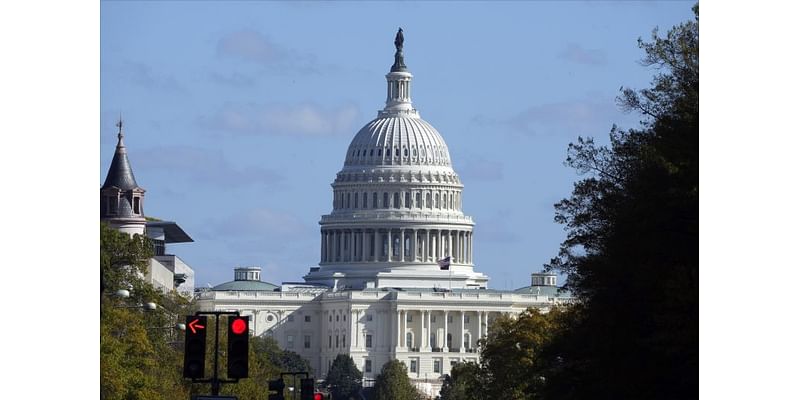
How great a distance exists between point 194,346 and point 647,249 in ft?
32.9

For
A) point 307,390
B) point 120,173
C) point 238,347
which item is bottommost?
Result: point 307,390

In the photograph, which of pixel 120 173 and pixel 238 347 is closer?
pixel 238 347

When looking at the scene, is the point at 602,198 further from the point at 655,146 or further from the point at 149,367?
the point at 149,367

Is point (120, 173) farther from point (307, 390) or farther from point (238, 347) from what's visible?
point (238, 347)

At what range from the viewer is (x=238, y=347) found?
37.5m

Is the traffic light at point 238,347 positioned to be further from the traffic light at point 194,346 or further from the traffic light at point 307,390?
the traffic light at point 307,390

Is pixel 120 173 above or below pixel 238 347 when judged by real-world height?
above

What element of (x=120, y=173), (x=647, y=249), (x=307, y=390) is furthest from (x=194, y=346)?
(x=120, y=173)

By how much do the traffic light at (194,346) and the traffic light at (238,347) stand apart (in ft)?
1.98

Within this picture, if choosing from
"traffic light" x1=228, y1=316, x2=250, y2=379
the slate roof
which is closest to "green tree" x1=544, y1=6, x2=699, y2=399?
"traffic light" x1=228, y1=316, x2=250, y2=379

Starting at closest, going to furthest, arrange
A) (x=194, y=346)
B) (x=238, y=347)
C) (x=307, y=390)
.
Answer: (x=238, y=347) < (x=194, y=346) < (x=307, y=390)

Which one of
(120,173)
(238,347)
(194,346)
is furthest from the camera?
(120,173)

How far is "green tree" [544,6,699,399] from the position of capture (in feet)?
134
